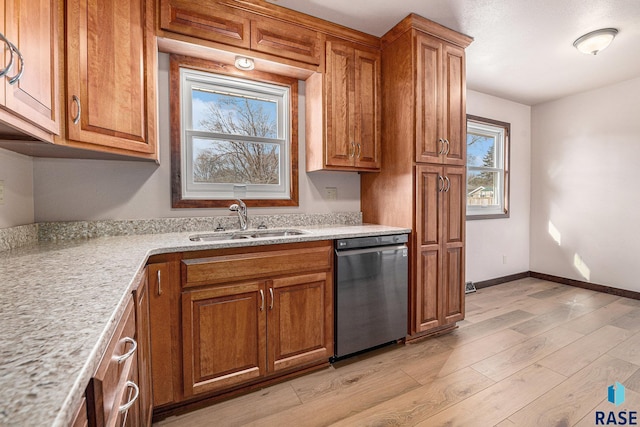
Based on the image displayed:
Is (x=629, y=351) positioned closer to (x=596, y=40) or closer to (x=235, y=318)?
(x=596, y=40)

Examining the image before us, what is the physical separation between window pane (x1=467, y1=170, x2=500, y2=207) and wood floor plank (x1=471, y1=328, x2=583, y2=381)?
5.68ft

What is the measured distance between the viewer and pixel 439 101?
238cm

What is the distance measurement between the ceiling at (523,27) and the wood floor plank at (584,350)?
2518 mm

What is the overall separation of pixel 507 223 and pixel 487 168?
85 cm

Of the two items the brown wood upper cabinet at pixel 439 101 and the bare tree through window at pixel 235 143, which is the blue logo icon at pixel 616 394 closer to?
the brown wood upper cabinet at pixel 439 101

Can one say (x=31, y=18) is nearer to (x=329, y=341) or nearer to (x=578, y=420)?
(x=329, y=341)

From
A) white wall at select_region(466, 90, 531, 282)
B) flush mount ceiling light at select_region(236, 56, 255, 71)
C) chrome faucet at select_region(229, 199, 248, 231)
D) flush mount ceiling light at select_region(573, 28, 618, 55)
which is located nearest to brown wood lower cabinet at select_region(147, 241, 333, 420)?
chrome faucet at select_region(229, 199, 248, 231)

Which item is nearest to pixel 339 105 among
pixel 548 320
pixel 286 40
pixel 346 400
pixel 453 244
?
pixel 286 40

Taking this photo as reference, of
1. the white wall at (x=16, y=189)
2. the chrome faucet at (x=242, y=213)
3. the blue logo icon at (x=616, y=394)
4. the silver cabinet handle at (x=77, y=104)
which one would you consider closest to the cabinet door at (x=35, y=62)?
the silver cabinet handle at (x=77, y=104)

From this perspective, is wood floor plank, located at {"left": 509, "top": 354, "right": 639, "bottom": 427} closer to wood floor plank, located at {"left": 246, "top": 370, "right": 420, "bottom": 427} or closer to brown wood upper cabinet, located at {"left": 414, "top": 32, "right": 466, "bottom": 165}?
wood floor plank, located at {"left": 246, "top": 370, "right": 420, "bottom": 427}

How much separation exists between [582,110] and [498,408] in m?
3.97

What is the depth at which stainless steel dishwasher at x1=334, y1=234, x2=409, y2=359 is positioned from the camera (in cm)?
202

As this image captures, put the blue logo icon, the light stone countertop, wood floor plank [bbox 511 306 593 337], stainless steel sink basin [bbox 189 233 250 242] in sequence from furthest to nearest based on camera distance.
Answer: wood floor plank [bbox 511 306 593 337]
stainless steel sink basin [bbox 189 233 250 242]
the blue logo icon
the light stone countertop

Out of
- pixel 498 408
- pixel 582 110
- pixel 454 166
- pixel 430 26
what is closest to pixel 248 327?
pixel 498 408
